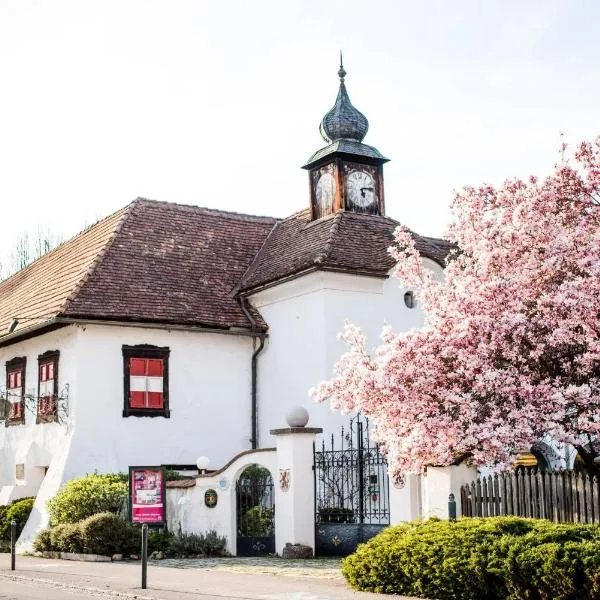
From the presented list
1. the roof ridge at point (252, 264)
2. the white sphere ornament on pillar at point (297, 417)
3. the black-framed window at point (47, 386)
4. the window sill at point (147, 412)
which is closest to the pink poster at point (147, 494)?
the white sphere ornament on pillar at point (297, 417)

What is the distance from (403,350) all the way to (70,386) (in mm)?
11428

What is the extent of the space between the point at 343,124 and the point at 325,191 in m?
2.05

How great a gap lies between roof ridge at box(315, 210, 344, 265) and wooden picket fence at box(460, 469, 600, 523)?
10003 mm

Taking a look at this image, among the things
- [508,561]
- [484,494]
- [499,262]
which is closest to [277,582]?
[484,494]

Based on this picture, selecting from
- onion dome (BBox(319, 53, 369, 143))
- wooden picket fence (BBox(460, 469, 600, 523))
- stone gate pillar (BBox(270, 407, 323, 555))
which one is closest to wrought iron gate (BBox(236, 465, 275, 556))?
stone gate pillar (BBox(270, 407, 323, 555))

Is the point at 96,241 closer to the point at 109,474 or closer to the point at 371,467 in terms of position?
the point at 109,474

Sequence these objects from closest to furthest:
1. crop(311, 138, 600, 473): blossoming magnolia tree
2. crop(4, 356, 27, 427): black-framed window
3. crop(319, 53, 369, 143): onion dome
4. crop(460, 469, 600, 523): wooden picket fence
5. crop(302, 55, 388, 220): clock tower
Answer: crop(460, 469, 600, 523): wooden picket fence < crop(311, 138, 600, 473): blossoming magnolia tree < crop(4, 356, 27, 427): black-framed window < crop(302, 55, 388, 220): clock tower < crop(319, 53, 369, 143): onion dome

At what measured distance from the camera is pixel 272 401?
25.7 meters

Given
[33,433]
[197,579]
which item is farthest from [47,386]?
[197,579]

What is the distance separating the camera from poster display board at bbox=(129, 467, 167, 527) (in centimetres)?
1588

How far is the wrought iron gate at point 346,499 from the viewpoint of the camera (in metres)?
18.5

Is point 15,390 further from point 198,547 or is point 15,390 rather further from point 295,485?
point 295,485

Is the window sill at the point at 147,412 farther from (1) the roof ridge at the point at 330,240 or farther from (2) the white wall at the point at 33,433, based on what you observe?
(1) the roof ridge at the point at 330,240

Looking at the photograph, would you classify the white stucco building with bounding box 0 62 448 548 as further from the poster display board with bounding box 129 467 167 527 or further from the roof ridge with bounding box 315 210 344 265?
the poster display board with bounding box 129 467 167 527
